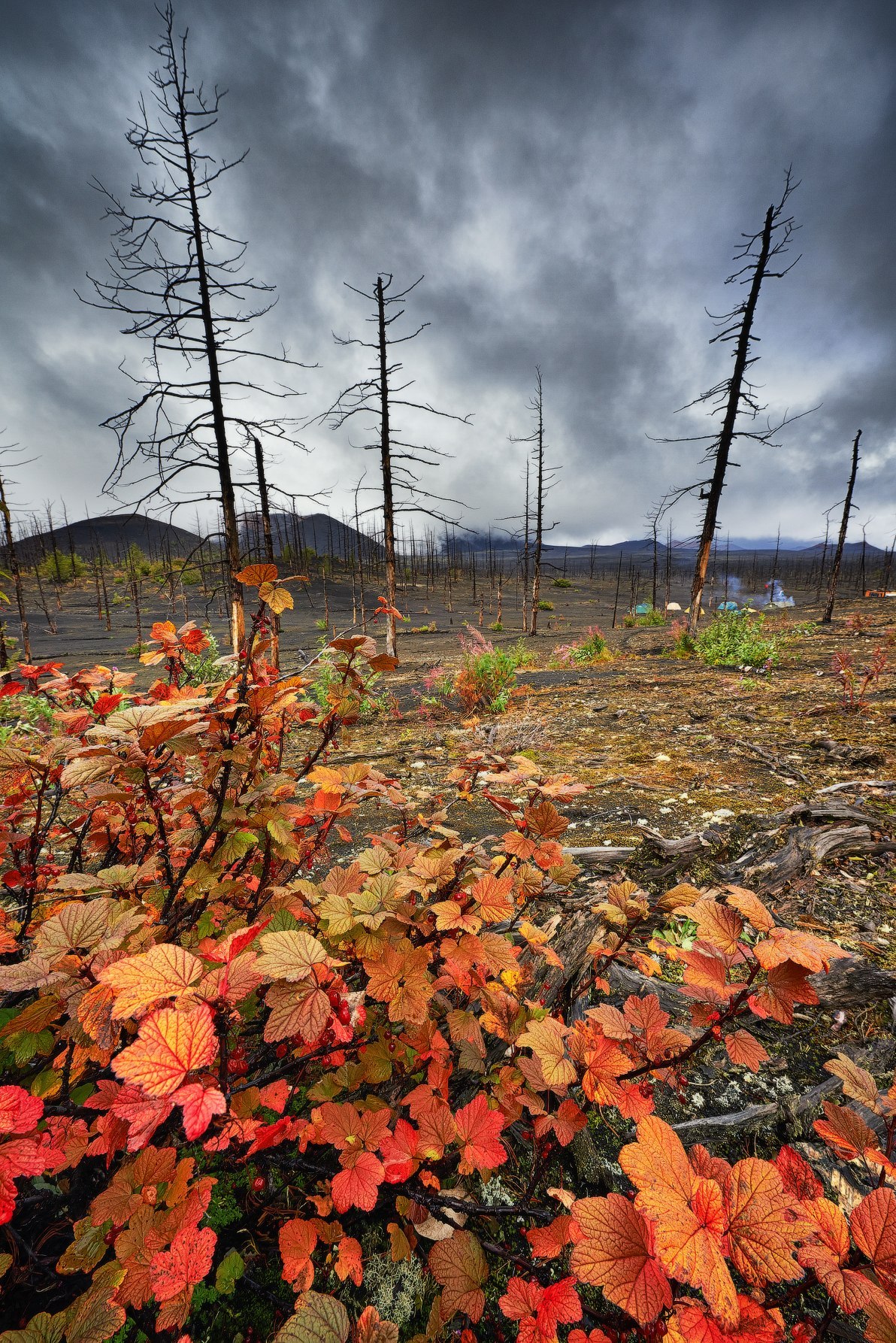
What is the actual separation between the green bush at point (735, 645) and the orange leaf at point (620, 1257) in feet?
34.0

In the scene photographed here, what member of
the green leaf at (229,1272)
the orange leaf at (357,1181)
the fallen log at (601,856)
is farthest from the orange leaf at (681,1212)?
the fallen log at (601,856)

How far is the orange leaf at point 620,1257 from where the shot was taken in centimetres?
71

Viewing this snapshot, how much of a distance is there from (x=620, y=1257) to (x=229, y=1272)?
100cm

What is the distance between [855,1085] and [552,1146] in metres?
0.80

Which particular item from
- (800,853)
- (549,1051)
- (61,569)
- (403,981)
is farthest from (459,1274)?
(61,569)

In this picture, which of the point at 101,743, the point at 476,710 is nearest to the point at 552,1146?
the point at 101,743

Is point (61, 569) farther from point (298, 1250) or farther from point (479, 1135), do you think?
point (479, 1135)

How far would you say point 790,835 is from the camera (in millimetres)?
2926

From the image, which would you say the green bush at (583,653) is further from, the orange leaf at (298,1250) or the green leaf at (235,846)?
the orange leaf at (298,1250)

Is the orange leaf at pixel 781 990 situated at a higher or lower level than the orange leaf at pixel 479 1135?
higher

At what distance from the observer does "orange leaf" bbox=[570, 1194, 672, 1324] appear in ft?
2.33

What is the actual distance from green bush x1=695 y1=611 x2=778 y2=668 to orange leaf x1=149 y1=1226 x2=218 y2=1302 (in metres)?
10.7

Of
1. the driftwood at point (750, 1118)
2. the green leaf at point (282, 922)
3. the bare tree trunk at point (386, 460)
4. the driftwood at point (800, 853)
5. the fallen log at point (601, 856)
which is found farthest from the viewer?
the bare tree trunk at point (386, 460)

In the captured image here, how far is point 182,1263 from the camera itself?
895 millimetres
